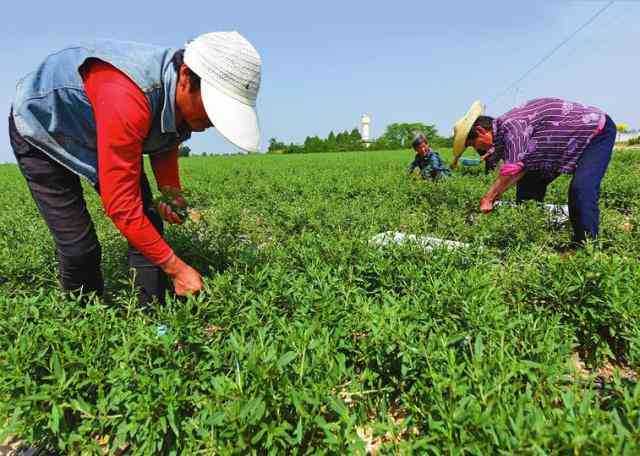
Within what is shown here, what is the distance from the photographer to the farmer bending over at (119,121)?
5.29 ft

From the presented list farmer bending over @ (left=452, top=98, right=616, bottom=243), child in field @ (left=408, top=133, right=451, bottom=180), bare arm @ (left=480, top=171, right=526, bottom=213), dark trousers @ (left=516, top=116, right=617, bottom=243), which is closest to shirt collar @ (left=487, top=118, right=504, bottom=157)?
farmer bending over @ (left=452, top=98, right=616, bottom=243)

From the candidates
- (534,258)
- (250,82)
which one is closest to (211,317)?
(250,82)

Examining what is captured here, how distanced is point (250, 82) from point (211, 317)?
48.3 inches

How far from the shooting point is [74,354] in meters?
1.62

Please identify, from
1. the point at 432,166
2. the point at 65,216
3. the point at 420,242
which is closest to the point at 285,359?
the point at 65,216

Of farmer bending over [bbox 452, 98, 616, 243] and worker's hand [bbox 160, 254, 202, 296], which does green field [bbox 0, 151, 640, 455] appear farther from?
farmer bending over [bbox 452, 98, 616, 243]

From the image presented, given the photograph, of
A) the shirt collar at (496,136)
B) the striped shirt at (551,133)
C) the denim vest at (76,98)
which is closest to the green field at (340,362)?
the denim vest at (76,98)

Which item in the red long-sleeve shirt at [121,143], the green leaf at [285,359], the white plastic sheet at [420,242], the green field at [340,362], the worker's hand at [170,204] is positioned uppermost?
the red long-sleeve shirt at [121,143]

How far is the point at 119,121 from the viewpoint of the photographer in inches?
63.2

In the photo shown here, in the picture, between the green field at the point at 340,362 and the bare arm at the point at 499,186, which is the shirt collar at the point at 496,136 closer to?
the bare arm at the point at 499,186

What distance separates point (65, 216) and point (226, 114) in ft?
3.83

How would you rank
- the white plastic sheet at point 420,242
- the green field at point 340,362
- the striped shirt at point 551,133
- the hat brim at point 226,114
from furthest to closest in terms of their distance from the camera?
the striped shirt at point 551,133 < the white plastic sheet at point 420,242 < the hat brim at point 226,114 < the green field at point 340,362

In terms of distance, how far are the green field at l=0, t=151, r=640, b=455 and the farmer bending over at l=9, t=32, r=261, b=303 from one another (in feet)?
1.10

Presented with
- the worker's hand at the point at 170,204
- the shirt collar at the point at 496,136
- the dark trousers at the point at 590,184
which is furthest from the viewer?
the shirt collar at the point at 496,136
